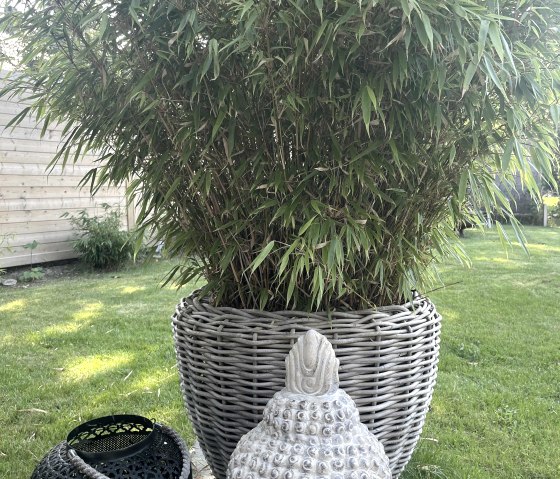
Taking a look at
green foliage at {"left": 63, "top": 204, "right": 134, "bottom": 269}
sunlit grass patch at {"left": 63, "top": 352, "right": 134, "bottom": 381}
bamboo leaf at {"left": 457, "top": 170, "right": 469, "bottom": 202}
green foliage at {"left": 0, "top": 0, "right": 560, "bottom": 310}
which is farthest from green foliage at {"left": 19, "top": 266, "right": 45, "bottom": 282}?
bamboo leaf at {"left": 457, "top": 170, "right": 469, "bottom": 202}

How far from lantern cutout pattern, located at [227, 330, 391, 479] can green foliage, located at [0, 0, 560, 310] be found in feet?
0.71

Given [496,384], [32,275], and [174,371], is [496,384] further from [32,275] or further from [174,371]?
[32,275]

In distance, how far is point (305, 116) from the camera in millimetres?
1340

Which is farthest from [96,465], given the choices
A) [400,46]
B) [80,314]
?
[80,314]

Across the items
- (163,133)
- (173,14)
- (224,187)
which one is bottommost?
(224,187)

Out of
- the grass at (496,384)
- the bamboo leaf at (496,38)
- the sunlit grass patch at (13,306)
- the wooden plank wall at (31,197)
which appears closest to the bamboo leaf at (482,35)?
A: the bamboo leaf at (496,38)

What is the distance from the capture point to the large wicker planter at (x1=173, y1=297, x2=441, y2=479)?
4.64 ft

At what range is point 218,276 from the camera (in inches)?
62.9

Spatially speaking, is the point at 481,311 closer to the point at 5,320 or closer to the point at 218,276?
the point at 218,276

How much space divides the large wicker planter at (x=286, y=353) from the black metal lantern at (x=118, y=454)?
163 mm

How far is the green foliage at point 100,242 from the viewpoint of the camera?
582 cm

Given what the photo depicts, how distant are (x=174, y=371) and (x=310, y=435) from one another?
197cm

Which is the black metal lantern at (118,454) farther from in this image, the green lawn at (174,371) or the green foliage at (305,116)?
the green lawn at (174,371)

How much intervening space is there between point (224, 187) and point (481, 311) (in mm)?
3165
